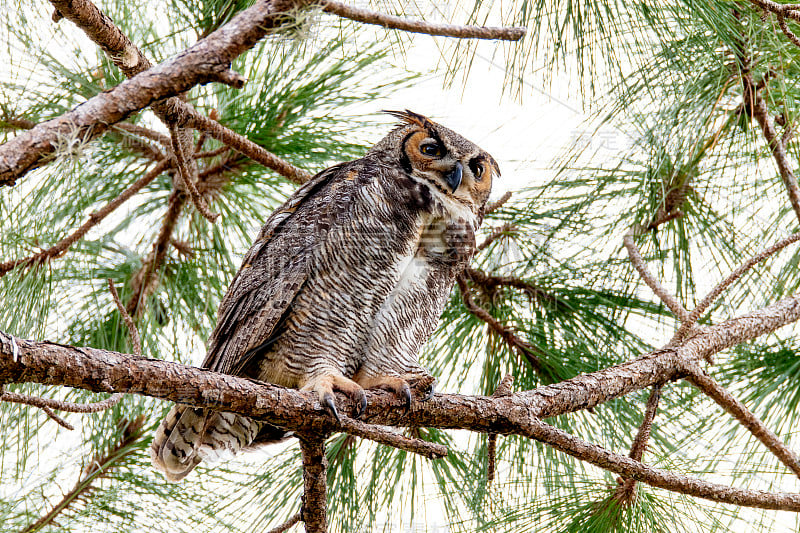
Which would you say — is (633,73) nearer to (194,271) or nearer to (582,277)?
(582,277)

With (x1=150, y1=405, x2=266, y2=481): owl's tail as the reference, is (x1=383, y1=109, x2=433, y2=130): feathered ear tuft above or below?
above

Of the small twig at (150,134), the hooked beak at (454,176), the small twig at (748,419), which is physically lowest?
the small twig at (748,419)

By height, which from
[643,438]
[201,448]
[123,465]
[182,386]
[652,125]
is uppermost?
[652,125]

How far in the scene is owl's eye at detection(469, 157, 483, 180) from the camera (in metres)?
1.64

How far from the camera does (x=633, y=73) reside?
64.9 inches

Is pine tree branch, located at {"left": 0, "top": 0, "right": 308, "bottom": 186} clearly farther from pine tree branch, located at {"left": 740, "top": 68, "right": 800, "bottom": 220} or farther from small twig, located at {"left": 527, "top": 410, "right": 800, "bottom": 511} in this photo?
pine tree branch, located at {"left": 740, "top": 68, "right": 800, "bottom": 220}

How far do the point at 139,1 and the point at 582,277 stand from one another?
134 cm

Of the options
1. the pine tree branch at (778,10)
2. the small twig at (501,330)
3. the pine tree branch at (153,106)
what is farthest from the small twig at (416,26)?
the small twig at (501,330)

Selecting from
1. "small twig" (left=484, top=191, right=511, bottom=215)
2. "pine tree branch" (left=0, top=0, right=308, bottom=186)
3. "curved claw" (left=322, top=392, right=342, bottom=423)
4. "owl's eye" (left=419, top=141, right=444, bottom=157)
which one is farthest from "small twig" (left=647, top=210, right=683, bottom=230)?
"pine tree branch" (left=0, top=0, right=308, bottom=186)

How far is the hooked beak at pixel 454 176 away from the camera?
157 centimetres

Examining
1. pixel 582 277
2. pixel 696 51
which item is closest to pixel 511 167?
pixel 582 277

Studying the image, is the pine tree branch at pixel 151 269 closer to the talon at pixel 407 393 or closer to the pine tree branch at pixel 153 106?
the pine tree branch at pixel 153 106

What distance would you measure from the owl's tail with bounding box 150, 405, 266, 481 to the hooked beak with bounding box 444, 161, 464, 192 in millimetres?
628

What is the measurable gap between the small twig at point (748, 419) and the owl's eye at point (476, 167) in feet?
1.93
